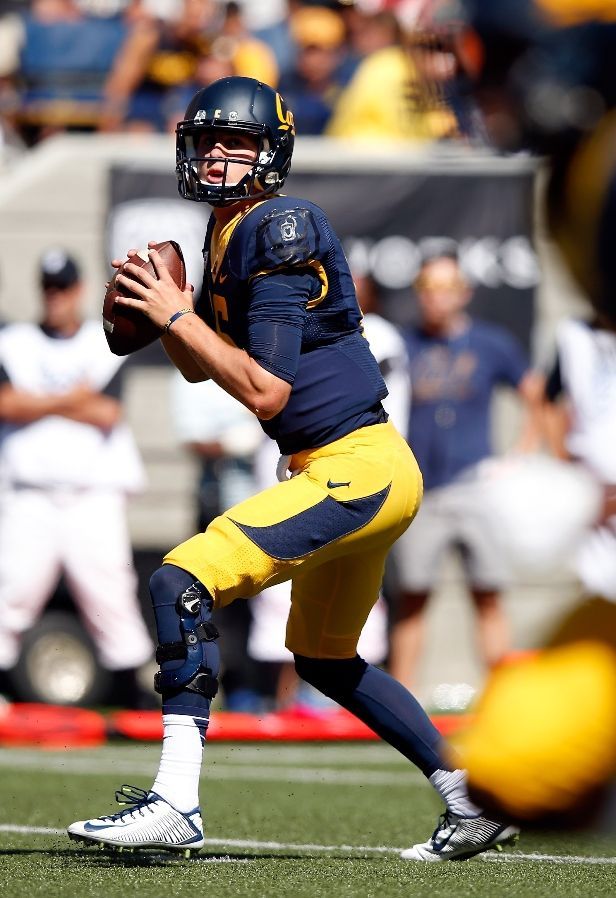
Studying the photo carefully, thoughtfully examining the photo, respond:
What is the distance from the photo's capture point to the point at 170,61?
31.8 feet

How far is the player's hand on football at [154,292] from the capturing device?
418cm

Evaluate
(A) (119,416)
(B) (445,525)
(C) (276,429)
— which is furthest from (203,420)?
(C) (276,429)

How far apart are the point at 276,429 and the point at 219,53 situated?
554cm

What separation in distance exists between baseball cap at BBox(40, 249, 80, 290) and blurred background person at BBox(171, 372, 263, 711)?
2.35ft

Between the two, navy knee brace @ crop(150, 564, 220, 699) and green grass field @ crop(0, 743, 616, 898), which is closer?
green grass field @ crop(0, 743, 616, 898)

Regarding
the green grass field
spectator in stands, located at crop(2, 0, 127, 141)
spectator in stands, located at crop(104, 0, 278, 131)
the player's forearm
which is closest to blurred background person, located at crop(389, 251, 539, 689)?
the green grass field

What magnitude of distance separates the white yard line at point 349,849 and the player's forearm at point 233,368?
1.12 m

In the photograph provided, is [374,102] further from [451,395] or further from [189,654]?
[189,654]

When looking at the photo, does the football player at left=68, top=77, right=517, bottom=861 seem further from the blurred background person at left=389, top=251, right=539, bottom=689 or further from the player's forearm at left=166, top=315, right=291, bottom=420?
the blurred background person at left=389, top=251, right=539, bottom=689

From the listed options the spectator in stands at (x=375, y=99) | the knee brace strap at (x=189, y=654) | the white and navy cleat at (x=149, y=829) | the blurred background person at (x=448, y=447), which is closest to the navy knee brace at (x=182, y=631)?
the knee brace strap at (x=189, y=654)

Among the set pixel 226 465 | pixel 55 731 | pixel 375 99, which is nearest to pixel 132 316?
pixel 55 731

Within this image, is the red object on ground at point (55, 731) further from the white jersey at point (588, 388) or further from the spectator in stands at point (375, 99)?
the spectator in stands at point (375, 99)

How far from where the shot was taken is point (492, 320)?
8836 millimetres

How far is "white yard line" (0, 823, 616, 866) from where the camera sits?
14.4 ft
